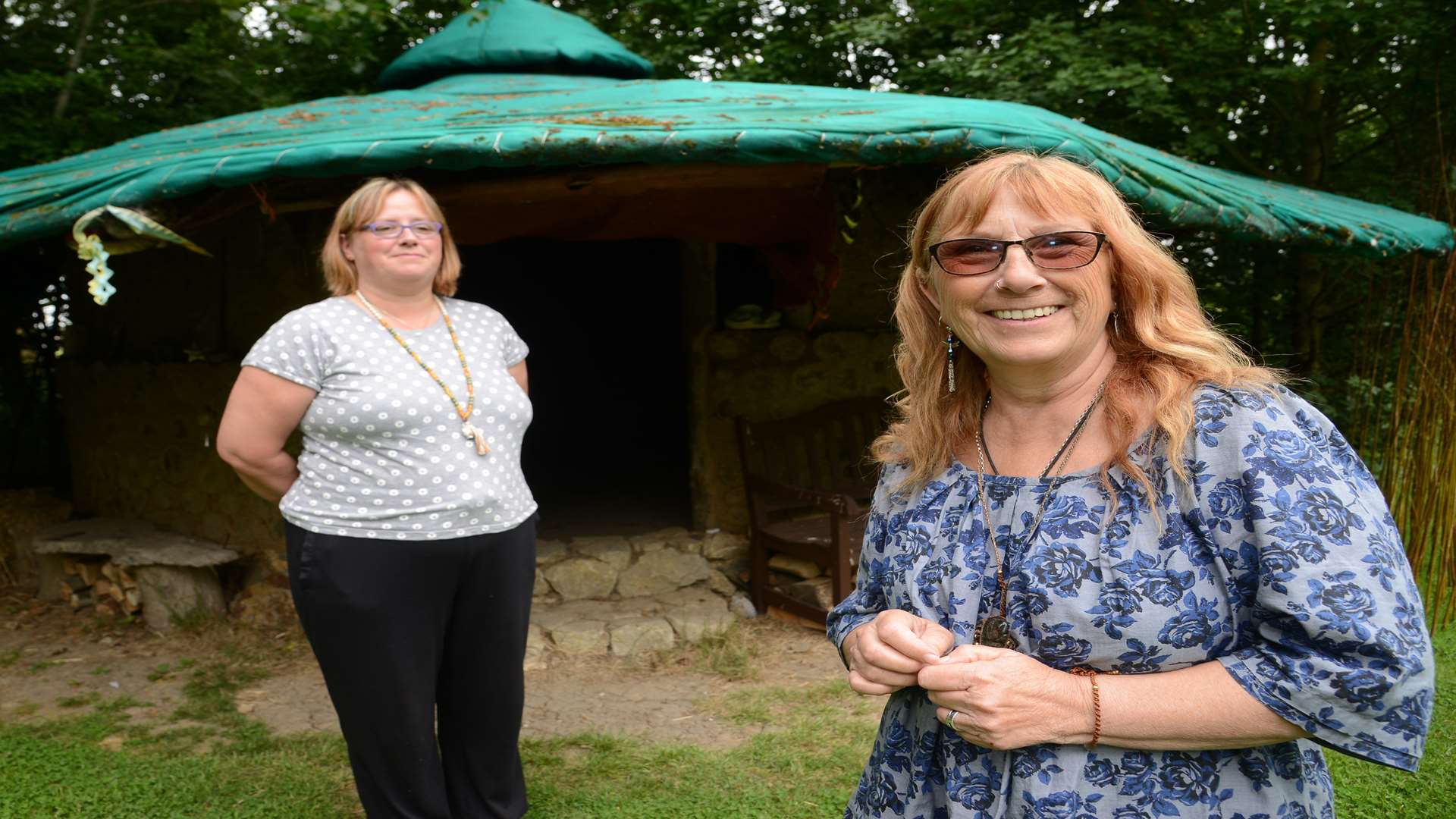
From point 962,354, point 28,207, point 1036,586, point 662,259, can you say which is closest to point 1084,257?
point 962,354

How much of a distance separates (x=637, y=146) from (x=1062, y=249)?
2.41m

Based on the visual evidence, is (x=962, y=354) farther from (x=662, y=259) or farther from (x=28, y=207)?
(x=662, y=259)

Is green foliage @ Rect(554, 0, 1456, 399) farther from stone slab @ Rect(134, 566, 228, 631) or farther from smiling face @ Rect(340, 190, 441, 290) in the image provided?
stone slab @ Rect(134, 566, 228, 631)

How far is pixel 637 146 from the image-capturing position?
3.54 metres

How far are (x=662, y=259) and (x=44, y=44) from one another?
473 centimetres

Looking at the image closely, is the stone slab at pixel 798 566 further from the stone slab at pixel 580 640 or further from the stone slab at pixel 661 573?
the stone slab at pixel 580 640

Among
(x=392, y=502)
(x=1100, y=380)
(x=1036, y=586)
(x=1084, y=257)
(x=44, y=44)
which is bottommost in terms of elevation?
(x=392, y=502)

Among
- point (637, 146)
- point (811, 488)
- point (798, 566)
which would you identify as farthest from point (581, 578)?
point (637, 146)

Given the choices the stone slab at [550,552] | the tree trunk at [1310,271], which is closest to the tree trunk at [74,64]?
the stone slab at [550,552]

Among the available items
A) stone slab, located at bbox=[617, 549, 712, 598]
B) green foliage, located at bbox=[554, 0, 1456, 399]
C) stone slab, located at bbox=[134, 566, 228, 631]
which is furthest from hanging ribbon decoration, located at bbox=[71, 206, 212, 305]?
green foliage, located at bbox=[554, 0, 1456, 399]

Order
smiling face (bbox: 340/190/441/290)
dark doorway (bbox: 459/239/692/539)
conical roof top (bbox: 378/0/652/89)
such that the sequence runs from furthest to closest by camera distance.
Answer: dark doorway (bbox: 459/239/692/539) → conical roof top (bbox: 378/0/652/89) → smiling face (bbox: 340/190/441/290)

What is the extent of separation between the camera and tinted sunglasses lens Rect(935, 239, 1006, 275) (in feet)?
4.52

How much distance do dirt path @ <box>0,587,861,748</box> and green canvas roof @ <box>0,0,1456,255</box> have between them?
1929 mm

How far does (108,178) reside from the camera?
3.79 m
